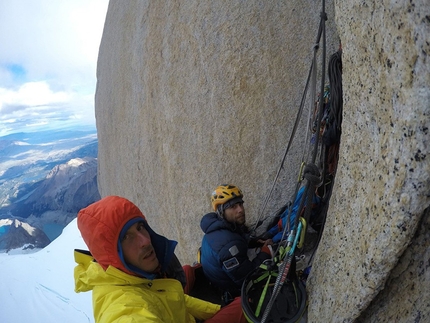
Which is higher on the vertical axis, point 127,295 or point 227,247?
point 127,295

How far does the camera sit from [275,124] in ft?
14.3

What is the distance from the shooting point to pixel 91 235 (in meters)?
1.77

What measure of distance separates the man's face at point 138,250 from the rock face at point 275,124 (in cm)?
102

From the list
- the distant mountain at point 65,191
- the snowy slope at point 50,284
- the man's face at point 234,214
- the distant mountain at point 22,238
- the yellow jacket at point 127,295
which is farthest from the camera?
the distant mountain at point 65,191

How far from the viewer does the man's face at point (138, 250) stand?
1867mm

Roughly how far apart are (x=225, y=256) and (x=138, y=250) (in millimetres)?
1173

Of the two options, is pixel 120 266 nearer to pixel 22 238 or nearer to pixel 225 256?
pixel 225 256

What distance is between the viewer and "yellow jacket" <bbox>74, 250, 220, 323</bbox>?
1.52 m

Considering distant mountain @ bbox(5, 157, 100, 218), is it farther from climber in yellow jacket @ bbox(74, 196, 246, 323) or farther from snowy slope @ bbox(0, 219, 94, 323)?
climber in yellow jacket @ bbox(74, 196, 246, 323)

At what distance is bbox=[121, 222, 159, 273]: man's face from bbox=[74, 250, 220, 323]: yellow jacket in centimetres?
8

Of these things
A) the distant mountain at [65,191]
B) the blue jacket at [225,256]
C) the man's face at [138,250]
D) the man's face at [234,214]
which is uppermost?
the man's face at [138,250]

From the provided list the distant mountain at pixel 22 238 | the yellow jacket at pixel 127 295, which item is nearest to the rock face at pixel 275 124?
the yellow jacket at pixel 127 295

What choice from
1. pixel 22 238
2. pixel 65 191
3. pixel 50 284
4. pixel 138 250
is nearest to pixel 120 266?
pixel 138 250

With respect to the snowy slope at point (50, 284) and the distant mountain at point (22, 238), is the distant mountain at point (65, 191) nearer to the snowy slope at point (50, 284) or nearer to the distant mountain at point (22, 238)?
the distant mountain at point (22, 238)
